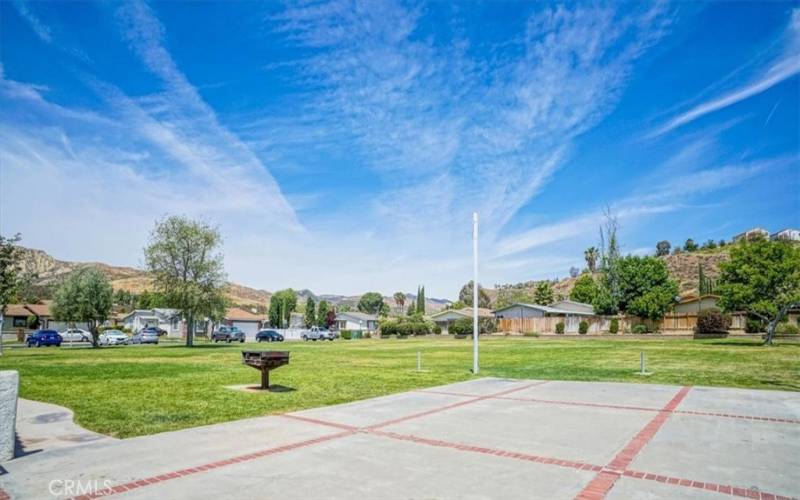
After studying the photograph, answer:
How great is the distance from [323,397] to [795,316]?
51.2m

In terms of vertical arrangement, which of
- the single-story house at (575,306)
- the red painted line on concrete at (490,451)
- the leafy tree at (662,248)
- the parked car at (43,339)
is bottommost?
the parked car at (43,339)

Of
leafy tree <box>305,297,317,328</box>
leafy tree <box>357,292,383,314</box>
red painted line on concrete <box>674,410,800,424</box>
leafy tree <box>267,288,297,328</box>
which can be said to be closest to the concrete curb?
red painted line on concrete <box>674,410,800,424</box>

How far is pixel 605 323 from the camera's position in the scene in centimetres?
5347

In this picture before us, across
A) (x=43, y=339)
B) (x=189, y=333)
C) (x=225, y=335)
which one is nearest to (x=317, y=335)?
(x=225, y=335)

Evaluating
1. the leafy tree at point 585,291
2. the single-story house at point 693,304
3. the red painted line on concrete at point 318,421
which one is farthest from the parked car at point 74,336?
the single-story house at point 693,304

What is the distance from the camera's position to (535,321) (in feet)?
184

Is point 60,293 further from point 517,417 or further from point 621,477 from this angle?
point 621,477

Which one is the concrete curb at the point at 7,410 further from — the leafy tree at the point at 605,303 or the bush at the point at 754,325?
the leafy tree at the point at 605,303

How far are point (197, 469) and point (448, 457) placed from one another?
288cm

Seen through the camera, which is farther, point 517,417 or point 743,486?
point 517,417

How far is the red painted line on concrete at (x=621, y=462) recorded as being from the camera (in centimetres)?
493

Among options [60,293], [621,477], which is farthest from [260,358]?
[60,293]

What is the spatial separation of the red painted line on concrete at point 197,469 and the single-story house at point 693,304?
6107 cm

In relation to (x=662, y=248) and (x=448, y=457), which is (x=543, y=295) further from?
(x=448, y=457)
